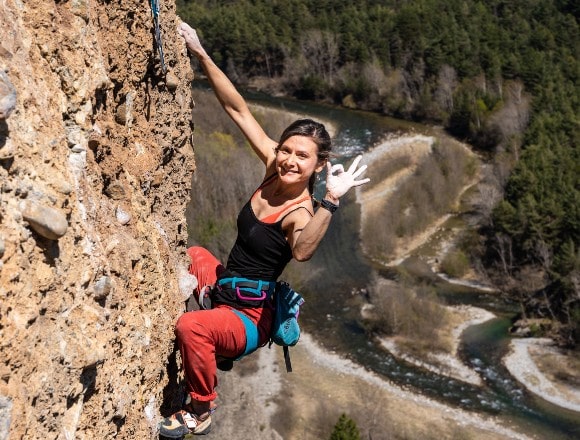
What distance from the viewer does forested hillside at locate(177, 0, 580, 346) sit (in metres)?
38.1

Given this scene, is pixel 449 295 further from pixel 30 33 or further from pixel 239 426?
pixel 30 33

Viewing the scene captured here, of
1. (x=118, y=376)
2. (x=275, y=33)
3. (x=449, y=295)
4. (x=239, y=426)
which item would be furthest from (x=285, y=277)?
(x=275, y=33)

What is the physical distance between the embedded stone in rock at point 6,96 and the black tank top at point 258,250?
2118mm

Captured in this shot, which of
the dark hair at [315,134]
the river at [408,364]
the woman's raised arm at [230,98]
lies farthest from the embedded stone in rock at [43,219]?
the river at [408,364]

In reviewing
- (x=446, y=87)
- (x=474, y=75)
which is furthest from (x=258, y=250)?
(x=474, y=75)

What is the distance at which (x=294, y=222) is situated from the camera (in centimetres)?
443

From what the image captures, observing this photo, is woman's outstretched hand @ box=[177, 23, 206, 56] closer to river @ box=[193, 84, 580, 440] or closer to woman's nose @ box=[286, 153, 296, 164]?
woman's nose @ box=[286, 153, 296, 164]

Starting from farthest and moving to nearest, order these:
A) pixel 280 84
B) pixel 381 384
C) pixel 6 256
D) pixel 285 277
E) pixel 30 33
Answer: pixel 280 84 → pixel 285 277 → pixel 381 384 → pixel 30 33 → pixel 6 256

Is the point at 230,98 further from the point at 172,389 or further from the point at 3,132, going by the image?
the point at 3,132

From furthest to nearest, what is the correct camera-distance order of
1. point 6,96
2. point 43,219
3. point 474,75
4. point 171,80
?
point 474,75 → point 171,80 → point 43,219 → point 6,96

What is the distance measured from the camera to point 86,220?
323 centimetres

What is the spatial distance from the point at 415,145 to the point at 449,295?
17.0 meters

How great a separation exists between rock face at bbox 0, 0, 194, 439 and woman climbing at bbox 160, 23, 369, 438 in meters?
0.18

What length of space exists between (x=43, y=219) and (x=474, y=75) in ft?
189
